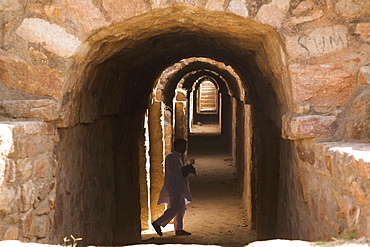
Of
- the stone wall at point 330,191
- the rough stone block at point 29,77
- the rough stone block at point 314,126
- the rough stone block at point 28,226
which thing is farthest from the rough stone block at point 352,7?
the rough stone block at point 28,226

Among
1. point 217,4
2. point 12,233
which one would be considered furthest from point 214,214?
point 12,233

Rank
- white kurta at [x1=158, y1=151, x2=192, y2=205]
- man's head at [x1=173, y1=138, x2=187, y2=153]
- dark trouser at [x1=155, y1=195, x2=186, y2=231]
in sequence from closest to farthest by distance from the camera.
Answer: man's head at [x1=173, y1=138, x2=187, y2=153], white kurta at [x1=158, y1=151, x2=192, y2=205], dark trouser at [x1=155, y1=195, x2=186, y2=231]

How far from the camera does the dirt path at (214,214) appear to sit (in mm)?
6996

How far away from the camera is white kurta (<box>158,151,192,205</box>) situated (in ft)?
21.7

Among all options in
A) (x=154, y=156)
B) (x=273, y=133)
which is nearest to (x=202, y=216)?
(x=154, y=156)

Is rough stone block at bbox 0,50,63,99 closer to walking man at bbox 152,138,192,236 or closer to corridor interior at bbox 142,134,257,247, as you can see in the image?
walking man at bbox 152,138,192,236

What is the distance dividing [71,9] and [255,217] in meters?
5.08

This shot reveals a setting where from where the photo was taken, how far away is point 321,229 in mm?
2887

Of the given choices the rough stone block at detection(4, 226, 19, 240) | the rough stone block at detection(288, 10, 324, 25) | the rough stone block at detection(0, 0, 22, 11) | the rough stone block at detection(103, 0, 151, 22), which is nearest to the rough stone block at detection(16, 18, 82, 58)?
the rough stone block at detection(0, 0, 22, 11)

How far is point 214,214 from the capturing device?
8758mm

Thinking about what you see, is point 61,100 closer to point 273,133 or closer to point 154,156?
point 273,133

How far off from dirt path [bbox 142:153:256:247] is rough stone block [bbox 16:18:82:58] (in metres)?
4.26

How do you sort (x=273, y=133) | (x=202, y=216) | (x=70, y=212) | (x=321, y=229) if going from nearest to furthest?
(x=321, y=229) < (x=70, y=212) < (x=273, y=133) < (x=202, y=216)

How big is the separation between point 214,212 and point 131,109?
11.6ft
